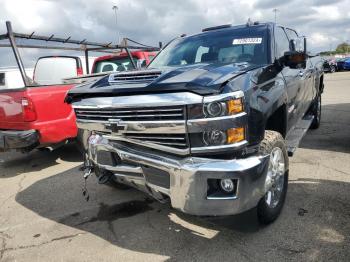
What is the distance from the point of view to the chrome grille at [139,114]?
2.88 meters

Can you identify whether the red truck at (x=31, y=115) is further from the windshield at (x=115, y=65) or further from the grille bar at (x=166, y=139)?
the grille bar at (x=166, y=139)

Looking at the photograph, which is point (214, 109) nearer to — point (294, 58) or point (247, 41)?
point (294, 58)

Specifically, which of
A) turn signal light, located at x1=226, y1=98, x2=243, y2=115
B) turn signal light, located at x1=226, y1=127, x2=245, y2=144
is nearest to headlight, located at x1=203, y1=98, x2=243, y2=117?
turn signal light, located at x1=226, y1=98, x2=243, y2=115

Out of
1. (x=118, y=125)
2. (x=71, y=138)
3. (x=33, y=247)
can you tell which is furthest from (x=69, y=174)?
(x=118, y=125)

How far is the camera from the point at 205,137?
2.87 metres

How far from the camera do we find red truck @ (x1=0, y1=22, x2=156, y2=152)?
5516 mm

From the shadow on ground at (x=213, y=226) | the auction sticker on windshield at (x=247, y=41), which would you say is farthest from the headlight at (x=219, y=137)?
the auction sticker on windshield at (x=247, y=41)

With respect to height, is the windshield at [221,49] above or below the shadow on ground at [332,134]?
above

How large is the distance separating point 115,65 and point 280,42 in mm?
4337

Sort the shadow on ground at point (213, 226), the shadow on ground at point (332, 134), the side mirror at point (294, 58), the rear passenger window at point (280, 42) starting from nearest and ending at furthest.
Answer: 1. the shadow on ground at point (213, 226)
2. the side mirror at point (294, 58)
3. the rear passenger window at point (280, 42)
4. the shadow on ground at point (332, 134)

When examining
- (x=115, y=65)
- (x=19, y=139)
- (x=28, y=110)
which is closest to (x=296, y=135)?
(x=28, y=110)

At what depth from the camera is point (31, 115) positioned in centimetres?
554

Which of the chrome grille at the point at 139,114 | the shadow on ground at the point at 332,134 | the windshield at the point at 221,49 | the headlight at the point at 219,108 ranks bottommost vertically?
the shadow on ground at the point at 332,134

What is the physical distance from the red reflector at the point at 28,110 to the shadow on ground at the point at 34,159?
1118 mm
